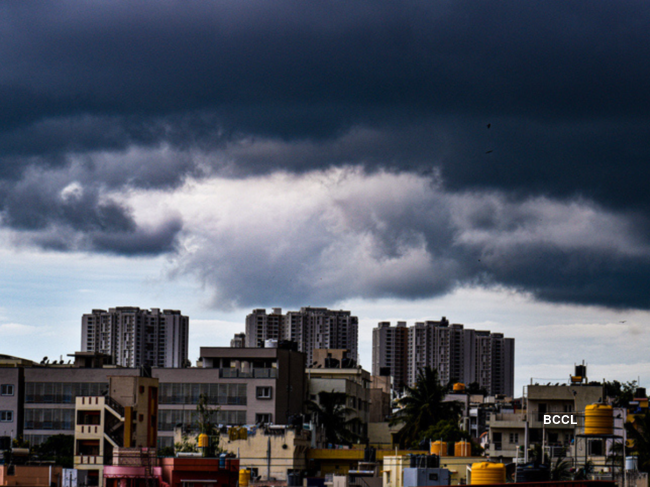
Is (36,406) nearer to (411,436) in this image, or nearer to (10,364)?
(10,364)

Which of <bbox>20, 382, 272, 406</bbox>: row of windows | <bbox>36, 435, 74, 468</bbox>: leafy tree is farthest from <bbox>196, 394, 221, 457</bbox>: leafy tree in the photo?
<bbox>36, 435, 74, 468</bbox>: leafy tree

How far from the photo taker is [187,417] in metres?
115

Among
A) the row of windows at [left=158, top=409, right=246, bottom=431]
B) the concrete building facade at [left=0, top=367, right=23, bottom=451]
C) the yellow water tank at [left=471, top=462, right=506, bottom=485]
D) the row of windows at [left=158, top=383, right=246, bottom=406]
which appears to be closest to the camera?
the yellow water tank at [left=471, top=462, right=506, bottom=485]

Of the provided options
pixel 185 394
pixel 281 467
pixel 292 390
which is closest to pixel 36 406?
pixel 185 394

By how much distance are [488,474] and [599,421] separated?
6.92 meters

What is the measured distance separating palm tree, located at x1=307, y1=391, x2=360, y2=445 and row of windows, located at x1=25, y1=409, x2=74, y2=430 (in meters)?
25.8

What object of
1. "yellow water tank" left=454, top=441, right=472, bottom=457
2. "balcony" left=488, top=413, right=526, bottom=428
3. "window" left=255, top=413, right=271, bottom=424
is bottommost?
"yellow water tank" left=454, top=441, right=472, bottom=457

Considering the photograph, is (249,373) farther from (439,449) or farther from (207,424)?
(439,449)

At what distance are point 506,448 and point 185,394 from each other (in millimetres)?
34144

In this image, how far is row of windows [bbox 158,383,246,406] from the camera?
382 feet

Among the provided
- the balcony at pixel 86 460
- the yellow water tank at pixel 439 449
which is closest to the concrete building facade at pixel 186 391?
the balcony at pixel 86 460

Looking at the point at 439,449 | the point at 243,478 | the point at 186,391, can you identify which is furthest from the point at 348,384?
the point at 243,478

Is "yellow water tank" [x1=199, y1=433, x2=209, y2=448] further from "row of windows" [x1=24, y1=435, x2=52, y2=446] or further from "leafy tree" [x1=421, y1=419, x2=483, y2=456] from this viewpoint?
"row of windows" [x1=24, y1=435, x2=52, y2=446]

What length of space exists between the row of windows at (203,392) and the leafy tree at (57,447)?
10.5m
